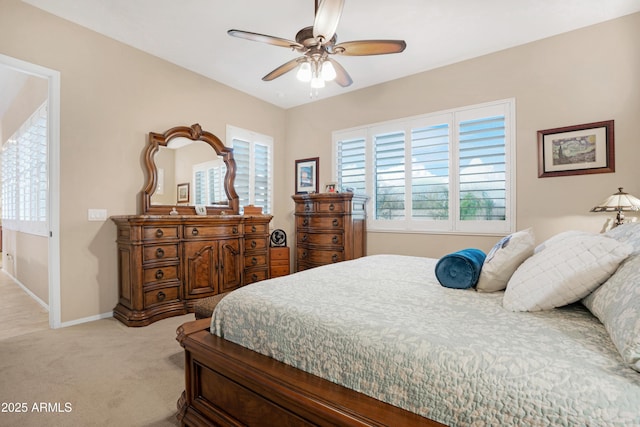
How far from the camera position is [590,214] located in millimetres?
2889

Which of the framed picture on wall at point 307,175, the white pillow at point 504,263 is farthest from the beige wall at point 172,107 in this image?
the white pillow at point 504,263

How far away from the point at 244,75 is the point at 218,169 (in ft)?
4.22

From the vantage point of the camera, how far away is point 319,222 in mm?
4027

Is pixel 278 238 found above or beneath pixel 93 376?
above

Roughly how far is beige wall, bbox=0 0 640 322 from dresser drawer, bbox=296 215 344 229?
38.7 inches

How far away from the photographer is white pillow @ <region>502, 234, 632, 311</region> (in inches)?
41.6

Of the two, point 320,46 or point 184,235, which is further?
point 184,235

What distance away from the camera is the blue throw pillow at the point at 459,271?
1.51 m

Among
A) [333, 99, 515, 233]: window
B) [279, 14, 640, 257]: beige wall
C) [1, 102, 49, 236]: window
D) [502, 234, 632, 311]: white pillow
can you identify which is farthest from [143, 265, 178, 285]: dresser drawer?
[502, 234, 632, 311]: white pillow

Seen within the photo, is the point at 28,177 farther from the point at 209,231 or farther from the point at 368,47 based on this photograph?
the point at 368,47

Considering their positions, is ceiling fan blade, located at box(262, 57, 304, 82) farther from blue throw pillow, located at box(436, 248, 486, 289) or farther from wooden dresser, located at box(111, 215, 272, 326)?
blue throw pillow, located at box(436, 248, 486, 289)

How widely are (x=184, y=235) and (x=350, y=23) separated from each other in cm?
270

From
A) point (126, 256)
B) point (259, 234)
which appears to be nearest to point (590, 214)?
point (259, 234)

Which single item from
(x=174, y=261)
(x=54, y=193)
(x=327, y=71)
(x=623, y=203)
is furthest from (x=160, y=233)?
(x=623, y=203)
